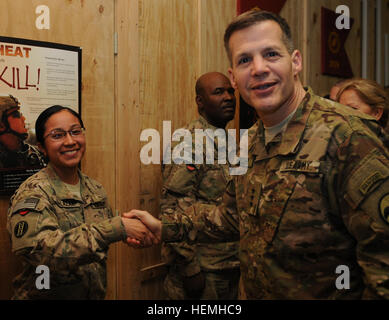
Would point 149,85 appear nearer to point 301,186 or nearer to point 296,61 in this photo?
point 296,61

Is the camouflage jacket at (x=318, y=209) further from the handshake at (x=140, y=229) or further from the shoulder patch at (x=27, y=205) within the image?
the shoulder patch at (x=27, y=205)

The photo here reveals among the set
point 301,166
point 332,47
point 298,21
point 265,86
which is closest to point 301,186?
point 301,166

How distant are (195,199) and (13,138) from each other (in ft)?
2.95

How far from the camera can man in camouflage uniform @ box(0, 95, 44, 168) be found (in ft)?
5.16

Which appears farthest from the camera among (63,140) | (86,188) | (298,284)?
(86,188)

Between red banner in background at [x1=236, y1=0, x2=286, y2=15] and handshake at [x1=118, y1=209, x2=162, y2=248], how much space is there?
1710 mm

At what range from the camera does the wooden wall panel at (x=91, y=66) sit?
1.61 meters

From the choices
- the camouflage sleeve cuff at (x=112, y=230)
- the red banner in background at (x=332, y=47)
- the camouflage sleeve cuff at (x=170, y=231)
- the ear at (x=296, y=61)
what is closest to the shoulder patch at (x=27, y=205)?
the camouflage sleeve cuff at (x=112, y=230)

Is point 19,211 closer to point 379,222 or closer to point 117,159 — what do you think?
point 117,159

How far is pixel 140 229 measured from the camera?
5.08ft

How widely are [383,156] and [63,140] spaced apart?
1.14m

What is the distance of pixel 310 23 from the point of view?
3182mm

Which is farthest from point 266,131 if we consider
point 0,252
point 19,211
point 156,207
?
A: point 0,252

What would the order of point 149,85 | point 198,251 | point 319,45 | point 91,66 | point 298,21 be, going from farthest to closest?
point 319,45 → point 298,21 → point 149,85 → point 198,251 → point 91,66
